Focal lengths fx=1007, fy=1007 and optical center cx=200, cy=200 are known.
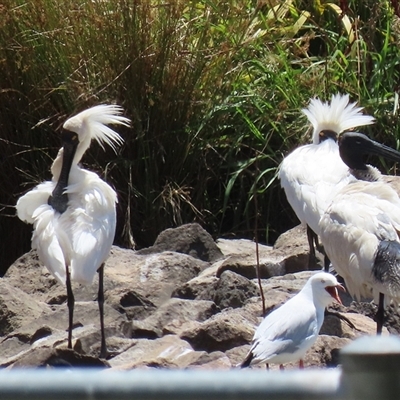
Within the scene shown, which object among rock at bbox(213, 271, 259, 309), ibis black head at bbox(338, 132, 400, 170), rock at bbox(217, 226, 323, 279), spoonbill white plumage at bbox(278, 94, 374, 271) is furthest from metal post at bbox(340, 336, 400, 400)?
ibis black head at bbox(338, 132, 400, 170)

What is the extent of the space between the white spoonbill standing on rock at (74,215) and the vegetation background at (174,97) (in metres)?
1.76

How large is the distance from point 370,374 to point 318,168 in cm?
669

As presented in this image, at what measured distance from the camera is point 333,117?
8.16 metres

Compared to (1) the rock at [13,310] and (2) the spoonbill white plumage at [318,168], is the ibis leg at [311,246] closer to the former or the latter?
(2) the spoonbill white plumage at [318,168]

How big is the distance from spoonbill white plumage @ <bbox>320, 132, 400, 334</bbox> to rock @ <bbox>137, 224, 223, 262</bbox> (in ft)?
Result: 5.40

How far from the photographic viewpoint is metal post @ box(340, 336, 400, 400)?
928mm

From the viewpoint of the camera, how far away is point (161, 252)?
25.5ft

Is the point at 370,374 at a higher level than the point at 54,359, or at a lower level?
lower

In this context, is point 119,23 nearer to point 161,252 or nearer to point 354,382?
point 161,252

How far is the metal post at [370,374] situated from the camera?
0.93 metres

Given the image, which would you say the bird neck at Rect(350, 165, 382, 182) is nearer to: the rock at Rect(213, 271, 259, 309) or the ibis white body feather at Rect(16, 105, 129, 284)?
the rock at Rect(213, 271, 259, 309)

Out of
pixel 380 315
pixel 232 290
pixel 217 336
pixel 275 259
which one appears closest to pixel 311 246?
pixel 275 259

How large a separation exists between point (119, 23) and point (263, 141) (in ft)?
5.60

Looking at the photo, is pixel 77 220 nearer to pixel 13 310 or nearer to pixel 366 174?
pixel 13 310
